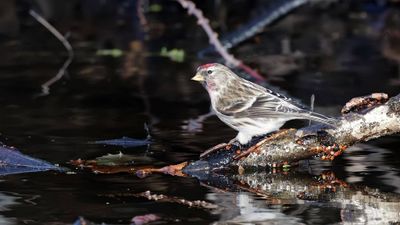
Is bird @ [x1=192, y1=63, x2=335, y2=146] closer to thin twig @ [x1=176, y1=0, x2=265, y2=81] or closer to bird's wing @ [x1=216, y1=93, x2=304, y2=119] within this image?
bird's wing @ [x1=216, y1=93, x2=304, y2=119]

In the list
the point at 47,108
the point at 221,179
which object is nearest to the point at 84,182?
the point at 221,179

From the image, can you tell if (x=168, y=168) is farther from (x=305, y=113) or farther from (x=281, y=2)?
(x=281, y=2)

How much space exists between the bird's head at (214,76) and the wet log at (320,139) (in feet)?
2.16

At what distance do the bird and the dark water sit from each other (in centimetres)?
35

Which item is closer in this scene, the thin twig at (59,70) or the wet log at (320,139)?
the wet log at (320,139)

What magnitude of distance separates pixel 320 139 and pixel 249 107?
59 cm

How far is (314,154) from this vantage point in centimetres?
714

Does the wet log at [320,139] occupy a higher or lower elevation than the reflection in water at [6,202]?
higher

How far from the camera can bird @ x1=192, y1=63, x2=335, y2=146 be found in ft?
23.4

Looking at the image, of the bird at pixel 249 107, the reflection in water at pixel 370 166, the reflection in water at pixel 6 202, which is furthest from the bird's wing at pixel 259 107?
the reflection in water at pixel 6 202

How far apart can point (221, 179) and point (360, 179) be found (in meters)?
0.90

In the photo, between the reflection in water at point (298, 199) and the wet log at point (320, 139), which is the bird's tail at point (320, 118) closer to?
the wet log at point (320, 139)

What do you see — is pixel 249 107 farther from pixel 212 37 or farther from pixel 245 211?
pixel 212 37

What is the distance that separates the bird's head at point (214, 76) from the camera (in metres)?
7.77
